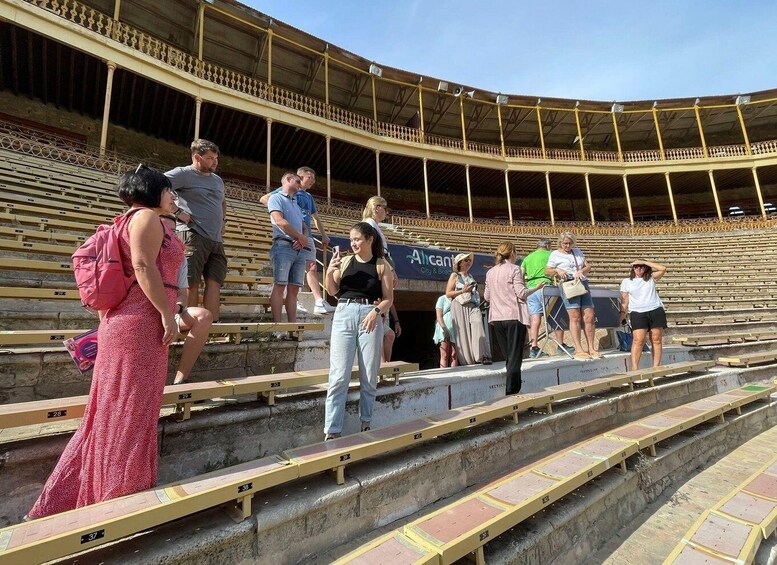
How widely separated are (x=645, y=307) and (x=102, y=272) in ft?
18.5

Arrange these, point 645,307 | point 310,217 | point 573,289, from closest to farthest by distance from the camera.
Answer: point 310,217
point 573,289
point 645,307

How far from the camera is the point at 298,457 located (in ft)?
5.86

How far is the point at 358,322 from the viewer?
2.29 m

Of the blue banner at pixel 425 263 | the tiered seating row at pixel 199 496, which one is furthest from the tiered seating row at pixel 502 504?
the blue banner at pixel 425 263

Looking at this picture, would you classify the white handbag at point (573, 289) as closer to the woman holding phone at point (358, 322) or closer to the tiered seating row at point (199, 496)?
the tiered seating row at point (199, 496)

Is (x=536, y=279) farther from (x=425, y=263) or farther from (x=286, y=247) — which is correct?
(x=286, y=247)

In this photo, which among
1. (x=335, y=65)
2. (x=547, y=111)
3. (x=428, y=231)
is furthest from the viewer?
(x=547, y=111)

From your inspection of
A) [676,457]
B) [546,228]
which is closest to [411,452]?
[676,457]

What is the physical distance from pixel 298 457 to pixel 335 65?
1791 cm

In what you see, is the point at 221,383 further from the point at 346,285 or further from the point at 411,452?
the point at 411,452

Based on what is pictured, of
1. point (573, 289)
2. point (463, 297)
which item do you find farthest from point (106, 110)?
point (573, 289)

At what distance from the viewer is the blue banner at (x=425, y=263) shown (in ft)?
21.3

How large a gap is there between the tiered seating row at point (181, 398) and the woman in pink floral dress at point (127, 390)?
0.26m

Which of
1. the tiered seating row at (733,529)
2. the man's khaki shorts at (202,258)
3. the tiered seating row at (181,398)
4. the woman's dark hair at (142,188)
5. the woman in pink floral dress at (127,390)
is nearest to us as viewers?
the woman in pink floral dress at (127,390)
